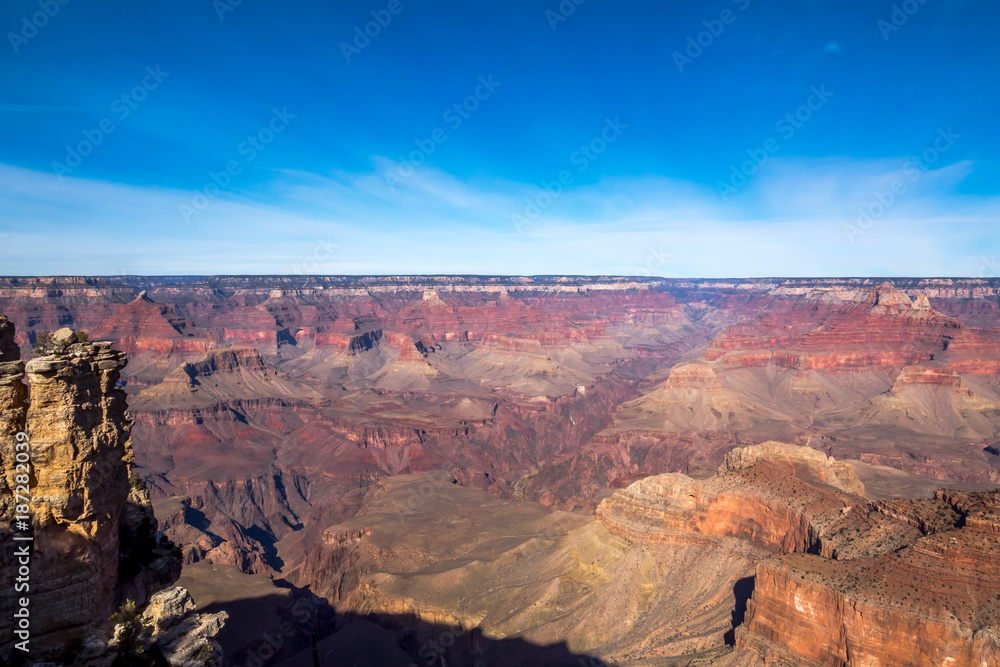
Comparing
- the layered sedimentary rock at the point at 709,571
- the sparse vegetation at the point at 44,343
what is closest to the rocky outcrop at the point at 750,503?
the layered sedimentary rock at the point at 709,571

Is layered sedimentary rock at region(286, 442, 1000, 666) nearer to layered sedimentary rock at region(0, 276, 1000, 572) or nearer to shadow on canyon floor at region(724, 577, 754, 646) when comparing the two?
shadow on canyon floor at region(724, 577, 754, 646)

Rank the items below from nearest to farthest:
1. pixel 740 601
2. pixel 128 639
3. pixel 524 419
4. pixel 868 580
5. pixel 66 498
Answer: pixel 66 498, pixel 128 639, pixel 868 580, pixel 740 601, pixel 524 419

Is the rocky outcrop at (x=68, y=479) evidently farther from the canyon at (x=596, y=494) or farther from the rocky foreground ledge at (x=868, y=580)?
the rocky foreground ledge at (x=868, y=580)

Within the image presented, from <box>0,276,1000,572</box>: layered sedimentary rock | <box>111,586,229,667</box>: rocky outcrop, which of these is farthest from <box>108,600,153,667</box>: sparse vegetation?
<box>0,276,1000,572</box>: layered sedimentary rock

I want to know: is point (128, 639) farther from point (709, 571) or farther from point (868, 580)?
point (709, 571)

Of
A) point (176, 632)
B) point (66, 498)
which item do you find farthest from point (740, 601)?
point (66, 498)
